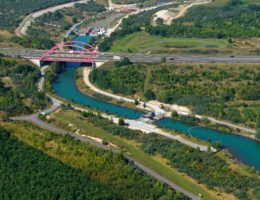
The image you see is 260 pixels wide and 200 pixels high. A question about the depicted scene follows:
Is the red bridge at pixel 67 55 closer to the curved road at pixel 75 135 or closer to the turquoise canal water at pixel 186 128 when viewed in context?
the turquoise canal water at pixel 186 128

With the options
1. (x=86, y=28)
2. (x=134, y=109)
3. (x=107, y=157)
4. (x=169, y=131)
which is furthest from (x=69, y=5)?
(x=107, y=157)

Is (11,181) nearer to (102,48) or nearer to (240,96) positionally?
(240,96)

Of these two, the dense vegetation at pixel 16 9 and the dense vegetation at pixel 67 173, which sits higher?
the dense vegetation at pixel 16 9

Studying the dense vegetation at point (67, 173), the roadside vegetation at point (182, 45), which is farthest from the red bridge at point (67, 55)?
the dense vegetation at point (67, 173)

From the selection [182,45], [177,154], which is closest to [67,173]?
[177,154]

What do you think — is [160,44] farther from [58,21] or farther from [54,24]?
[58,21]

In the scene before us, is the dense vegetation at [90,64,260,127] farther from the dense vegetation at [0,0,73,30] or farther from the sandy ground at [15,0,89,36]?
the dense vegetation at [0,0,73,30]
